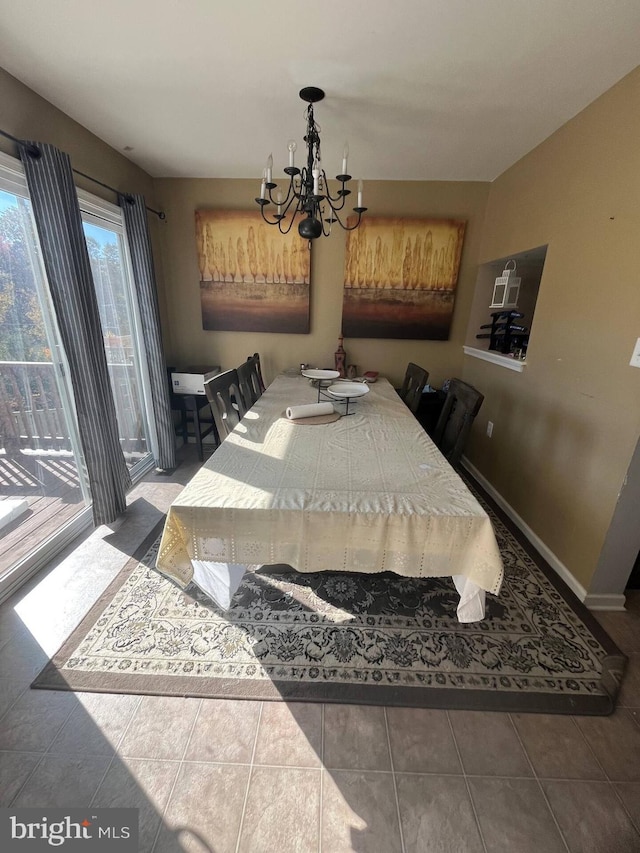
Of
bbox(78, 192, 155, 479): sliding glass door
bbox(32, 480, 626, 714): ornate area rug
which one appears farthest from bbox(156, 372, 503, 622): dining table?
bbox(78, 192, 155, 479): sliding glass door

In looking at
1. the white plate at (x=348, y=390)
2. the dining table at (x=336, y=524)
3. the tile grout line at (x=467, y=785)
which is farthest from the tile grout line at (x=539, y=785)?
the white plate at (x=348, y=390)

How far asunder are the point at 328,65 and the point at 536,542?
2762 millimetres

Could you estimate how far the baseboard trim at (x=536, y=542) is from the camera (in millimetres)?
1825

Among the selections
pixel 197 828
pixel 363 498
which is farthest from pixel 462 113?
pixel 197 828

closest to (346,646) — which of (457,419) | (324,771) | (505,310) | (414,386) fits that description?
(324,771)

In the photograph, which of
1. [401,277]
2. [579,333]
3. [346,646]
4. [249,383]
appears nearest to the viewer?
[346,646]

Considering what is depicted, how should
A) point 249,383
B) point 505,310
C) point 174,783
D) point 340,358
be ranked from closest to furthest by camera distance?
point 174,783, point 249,383, point 505,310, point 340,358

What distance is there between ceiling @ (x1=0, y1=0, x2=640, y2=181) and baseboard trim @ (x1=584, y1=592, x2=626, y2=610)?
7.92 ft

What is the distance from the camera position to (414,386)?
273 centimetres

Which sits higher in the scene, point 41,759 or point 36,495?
point 36,495

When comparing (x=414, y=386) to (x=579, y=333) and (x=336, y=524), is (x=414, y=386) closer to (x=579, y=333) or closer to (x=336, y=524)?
(x=579, y=333)

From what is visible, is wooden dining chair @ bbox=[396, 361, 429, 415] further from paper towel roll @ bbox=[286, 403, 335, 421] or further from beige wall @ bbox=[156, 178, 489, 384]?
paper towel roll @ bbox=[286, 403, 335, 421]

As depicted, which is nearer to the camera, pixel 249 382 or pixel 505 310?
pixel 249 382

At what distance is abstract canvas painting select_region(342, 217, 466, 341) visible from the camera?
3.02m
